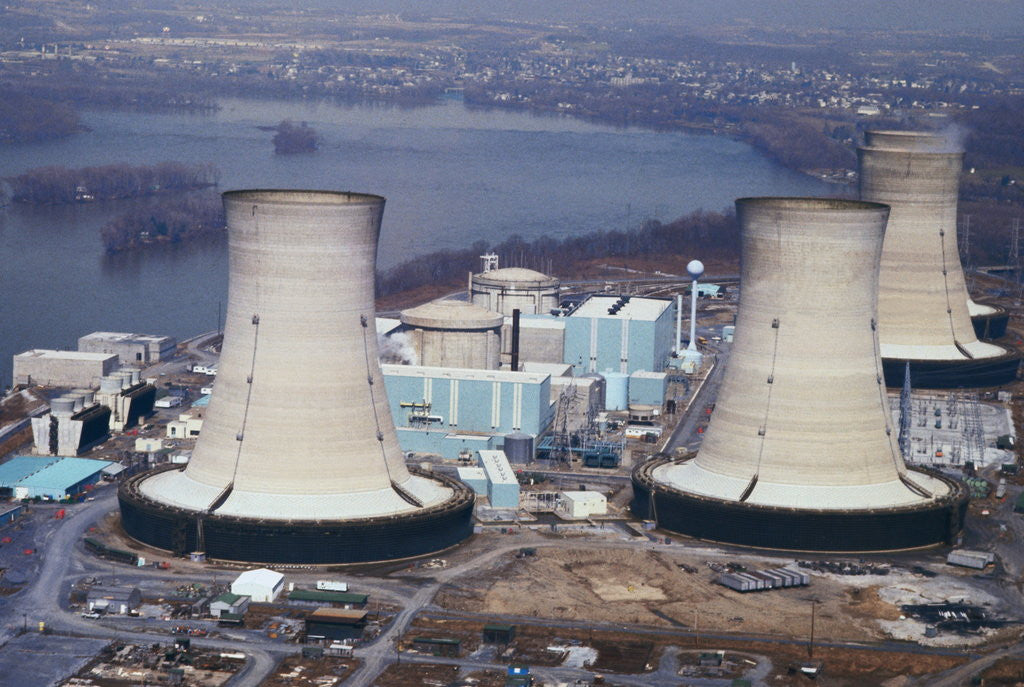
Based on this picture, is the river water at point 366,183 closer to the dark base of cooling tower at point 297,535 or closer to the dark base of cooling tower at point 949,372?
the dark base of cooling tower at point 297,535

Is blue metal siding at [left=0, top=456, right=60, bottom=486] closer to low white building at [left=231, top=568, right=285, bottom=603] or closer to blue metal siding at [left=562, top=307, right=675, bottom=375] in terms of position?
low white building at [left=231, top=568, right=285, bottom=603]

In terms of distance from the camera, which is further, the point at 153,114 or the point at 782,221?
the point at 153,114

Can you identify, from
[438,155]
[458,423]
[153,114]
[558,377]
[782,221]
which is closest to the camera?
[782,221]

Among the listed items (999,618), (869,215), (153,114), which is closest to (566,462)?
(869,215)

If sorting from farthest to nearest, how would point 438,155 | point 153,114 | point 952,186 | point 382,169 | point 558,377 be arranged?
1. point 153,114
2. point 438,155
3. point 382,169
4. point 952,186
5. point 558,377

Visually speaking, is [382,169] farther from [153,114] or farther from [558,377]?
[558,377]

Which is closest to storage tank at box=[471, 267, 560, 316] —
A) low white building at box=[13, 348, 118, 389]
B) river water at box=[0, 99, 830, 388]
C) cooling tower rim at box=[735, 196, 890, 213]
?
river water at box=[0, 99, 830, 388]

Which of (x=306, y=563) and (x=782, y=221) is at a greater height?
(x=782, y=221)
